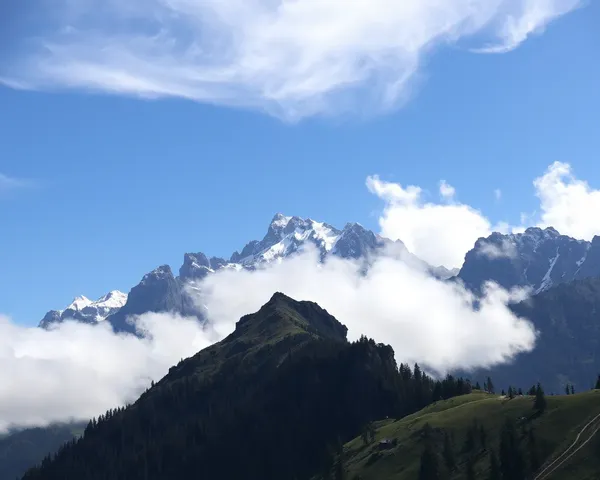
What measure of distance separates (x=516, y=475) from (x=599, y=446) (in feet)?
75.5

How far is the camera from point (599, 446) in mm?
196500

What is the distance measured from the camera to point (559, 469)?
192500 millimetres

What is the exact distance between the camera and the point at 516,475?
19875 cm

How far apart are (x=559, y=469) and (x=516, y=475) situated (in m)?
11.8

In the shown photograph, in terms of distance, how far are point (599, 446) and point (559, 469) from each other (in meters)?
13.5
